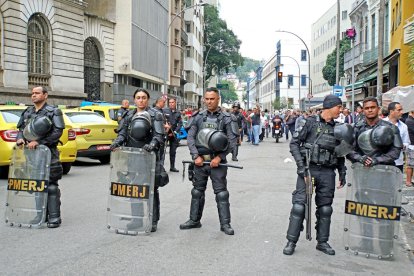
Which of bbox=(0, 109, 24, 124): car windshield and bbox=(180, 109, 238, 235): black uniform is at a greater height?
bbox=(0, 109, 24, 124): car windshield

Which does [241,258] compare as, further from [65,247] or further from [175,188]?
[175,188]

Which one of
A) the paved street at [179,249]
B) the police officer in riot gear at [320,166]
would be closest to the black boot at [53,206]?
the paved street at [179,249]

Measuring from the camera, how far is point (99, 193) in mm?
9391

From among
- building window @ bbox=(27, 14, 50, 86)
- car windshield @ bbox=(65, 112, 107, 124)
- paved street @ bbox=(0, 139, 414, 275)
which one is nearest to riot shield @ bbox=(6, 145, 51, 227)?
paved street @ bbox=(0, 139, 414, 275)

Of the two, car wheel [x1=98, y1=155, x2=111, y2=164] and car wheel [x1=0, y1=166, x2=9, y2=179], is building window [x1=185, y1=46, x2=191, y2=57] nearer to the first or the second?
car wheel [x1=98, y1=155, x2=111, y2=164]

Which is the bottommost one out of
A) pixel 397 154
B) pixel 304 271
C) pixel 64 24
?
pixel 304 271

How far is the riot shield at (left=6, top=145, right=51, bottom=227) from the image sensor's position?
6398 mm

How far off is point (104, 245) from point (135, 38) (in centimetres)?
3023

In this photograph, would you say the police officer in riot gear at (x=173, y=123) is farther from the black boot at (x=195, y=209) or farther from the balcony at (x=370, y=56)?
the balcony at (x=370, y=56)

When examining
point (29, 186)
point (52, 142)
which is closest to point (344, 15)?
point (52, 142)

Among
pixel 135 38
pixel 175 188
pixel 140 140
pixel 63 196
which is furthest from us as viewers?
pixel 135 38

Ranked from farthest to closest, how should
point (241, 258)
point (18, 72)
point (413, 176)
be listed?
1. point (18, 72)
2. point (413, 176)
3. point (241, 258)

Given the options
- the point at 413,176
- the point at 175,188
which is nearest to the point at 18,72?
the point at 175,188

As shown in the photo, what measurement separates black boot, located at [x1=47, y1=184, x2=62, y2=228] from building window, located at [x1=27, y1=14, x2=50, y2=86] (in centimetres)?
1952
